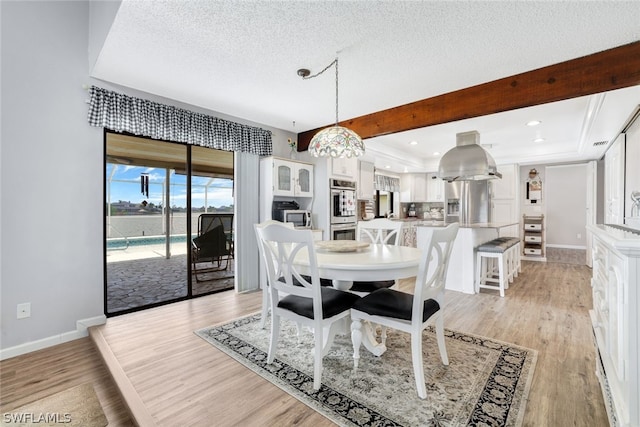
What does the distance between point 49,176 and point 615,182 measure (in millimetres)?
6849

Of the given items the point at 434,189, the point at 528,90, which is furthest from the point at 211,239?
the point at 434,189

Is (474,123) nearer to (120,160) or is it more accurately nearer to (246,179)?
(246,179)

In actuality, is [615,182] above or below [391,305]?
above

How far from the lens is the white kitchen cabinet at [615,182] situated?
393 centimetres

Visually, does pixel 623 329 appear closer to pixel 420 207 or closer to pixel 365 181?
pixel 365 181

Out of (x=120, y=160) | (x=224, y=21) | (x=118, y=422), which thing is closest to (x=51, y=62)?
(x=224, y=21)

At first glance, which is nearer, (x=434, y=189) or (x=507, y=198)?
(x=507, y=198)

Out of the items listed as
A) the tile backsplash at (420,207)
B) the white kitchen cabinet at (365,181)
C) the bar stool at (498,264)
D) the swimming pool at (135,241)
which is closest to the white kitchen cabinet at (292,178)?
the white kitchen cabinet at (365,181)

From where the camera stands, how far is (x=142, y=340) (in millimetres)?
2434

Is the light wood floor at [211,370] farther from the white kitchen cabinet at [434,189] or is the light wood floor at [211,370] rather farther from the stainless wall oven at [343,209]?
the white kitchen cabinet at [434,189]

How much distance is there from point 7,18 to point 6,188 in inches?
51.4

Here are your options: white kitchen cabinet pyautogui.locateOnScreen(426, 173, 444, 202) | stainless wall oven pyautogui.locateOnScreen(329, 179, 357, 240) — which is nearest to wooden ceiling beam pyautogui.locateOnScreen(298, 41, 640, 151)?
stainless wall oven pyautogui.locateOnScreen(329, 179, 357, 240)

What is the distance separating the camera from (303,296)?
5.95 ft

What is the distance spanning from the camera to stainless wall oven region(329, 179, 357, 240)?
432cm
